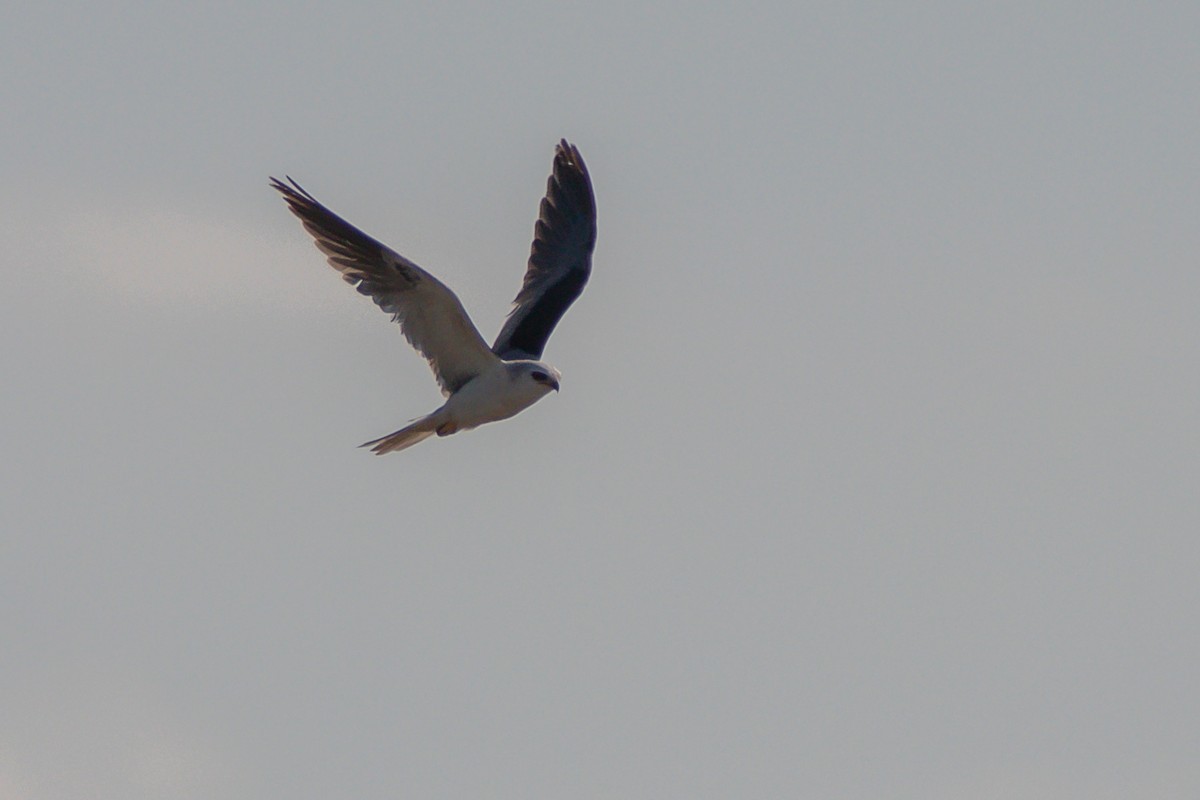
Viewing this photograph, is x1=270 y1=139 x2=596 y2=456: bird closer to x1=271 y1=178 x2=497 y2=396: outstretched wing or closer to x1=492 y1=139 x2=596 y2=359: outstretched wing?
x1=271 y1=178 x2=497 y2=396: outstretched wing

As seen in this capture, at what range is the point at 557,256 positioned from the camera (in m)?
16.0

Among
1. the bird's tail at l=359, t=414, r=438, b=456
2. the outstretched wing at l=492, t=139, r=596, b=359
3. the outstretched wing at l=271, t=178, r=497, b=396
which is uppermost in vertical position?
the outstretched wing at l=492, t=139, r=596, b=359

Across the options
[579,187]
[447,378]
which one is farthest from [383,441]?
[579,187]

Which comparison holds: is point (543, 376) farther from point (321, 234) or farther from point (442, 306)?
point (321, 234)

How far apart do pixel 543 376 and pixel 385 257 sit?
55.3 inches

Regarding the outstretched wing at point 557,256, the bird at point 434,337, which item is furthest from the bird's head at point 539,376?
the outstretched wing at point 557,256

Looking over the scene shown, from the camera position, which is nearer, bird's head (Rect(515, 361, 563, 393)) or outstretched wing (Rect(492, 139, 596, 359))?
bird's head (Rect(515, 361, 563, 393))

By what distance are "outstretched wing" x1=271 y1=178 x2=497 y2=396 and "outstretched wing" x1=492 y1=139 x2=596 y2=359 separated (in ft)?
3.88

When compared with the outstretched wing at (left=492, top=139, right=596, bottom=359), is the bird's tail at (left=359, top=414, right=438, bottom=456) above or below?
below

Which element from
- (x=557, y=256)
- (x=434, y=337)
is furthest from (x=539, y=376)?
(x=557, y=256)

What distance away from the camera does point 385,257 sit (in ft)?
44.0

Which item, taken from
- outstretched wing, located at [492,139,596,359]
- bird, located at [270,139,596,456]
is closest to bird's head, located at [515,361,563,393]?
bird, located at [270,139,596,456]

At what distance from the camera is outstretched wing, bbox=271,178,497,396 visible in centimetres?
1342

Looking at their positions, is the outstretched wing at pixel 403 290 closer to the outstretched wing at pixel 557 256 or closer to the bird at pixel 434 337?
the bird at pixel 434 337
